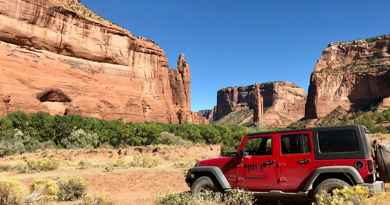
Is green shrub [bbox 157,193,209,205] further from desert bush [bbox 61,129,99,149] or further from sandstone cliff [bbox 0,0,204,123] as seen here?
sandstone cliff [bbox 0,0,204,123]

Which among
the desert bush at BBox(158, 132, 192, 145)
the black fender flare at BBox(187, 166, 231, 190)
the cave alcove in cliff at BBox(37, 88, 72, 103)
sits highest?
the cave alcove in cliff at BBox(37, 88, 72, 103)

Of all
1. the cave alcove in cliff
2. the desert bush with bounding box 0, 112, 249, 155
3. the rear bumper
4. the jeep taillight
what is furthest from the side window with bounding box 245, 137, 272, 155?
the cave alcove in cliff

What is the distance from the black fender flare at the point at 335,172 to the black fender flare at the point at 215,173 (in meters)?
1.99

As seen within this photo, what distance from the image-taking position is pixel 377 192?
8406 mm

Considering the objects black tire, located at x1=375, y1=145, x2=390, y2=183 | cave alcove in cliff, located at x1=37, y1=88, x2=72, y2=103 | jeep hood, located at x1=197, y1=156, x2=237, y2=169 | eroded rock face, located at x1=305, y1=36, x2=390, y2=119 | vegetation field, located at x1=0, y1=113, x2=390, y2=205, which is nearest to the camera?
black tire, located at x1=375, y1=145, x2=390, y2=183

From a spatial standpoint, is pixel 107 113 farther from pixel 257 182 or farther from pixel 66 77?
pixel 257 182

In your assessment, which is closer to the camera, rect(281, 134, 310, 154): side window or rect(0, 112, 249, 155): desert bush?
rect(281, 134, 310, 154): side window

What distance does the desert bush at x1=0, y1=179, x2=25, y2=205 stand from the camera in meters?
8.95

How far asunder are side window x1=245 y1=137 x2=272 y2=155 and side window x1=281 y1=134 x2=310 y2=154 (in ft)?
1.24

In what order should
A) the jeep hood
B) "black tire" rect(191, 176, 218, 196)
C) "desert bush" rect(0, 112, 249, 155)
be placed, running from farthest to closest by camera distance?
"desert bush" rect(0, 112, 249, 155) → "black tire" rect(191, 176, 218, 196) → the jeep hood

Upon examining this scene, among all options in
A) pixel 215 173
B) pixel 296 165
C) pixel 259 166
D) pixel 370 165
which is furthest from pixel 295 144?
pixel 215 173

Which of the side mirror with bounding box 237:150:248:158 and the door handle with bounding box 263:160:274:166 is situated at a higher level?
the side mirror with bounding box 237:150:248:158

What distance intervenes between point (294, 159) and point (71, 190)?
7.29 meters

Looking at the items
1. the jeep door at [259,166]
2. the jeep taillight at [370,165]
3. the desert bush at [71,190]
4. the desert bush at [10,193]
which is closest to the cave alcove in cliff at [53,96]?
the desert bush at [71,190]
